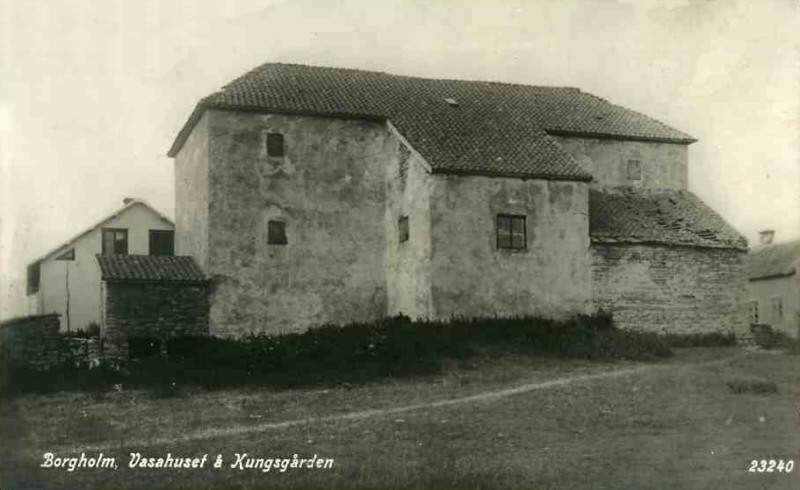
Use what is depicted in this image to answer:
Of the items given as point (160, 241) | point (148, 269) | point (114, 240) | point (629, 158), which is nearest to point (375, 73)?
point (629, 158)

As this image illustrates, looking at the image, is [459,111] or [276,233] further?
[459,111]

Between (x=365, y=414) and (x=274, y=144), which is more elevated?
(x=274, y=144)

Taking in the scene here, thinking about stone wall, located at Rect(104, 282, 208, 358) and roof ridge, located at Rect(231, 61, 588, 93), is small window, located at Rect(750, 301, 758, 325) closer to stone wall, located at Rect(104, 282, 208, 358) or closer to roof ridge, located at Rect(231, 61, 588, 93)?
roof ridge, located at Rect(231, 61, 588, 93)

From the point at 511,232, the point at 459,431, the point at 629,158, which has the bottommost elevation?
the point at 459,431

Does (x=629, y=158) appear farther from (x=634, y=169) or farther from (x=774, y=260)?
(x=774, y=260)

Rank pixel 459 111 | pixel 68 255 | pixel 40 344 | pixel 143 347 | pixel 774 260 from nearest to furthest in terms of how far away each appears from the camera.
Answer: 1. pixel 40 344
2. pixel 143 347
3. pixel 459 111
4. pixel 68 255
5. pixel 774 260

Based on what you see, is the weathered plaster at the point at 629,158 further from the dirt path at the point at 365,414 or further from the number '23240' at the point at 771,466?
the number '23240' at the point at 771,466

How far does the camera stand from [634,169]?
1275 inches

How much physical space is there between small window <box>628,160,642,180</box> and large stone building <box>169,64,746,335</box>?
155 centimetres

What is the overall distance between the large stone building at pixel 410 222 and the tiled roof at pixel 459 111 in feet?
0.25

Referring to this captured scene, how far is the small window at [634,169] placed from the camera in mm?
32344

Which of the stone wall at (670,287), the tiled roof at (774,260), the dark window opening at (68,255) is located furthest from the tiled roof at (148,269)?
the tiled roof at (774,260)

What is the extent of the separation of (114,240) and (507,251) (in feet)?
68.0

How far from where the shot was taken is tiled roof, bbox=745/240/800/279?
39219 mm
